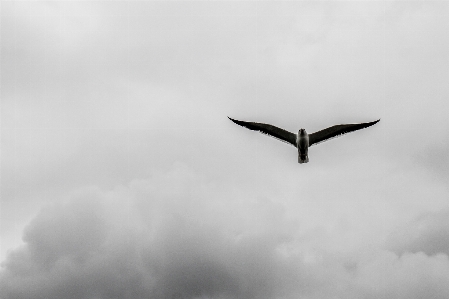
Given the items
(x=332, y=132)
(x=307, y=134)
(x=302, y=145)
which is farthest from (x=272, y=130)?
(x=332, y=132)

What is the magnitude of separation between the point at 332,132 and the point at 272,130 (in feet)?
31.1

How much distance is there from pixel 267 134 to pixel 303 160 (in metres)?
7.15

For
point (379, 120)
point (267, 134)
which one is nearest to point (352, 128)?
point (379, 120)

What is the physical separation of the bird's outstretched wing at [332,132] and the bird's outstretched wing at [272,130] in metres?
3.20

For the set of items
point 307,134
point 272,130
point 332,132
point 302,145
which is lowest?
point 302,145

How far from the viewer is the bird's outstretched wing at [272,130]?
102m

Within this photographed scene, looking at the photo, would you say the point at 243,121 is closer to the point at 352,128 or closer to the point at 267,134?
the point at 267,134

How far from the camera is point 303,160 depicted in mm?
103625

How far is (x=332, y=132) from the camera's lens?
102m

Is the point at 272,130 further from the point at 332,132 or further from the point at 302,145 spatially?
the point at 332,132

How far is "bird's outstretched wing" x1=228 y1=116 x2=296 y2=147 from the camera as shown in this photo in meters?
102

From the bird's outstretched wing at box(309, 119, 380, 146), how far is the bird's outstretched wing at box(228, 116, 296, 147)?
320cm

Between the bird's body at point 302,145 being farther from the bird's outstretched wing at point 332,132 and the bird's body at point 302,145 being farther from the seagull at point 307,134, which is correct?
the bird's outstretched wing at point 332,132

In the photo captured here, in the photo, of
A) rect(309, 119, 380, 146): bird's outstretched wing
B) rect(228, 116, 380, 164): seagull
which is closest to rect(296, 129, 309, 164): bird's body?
rect(228, 116, 380, 164): seagull
